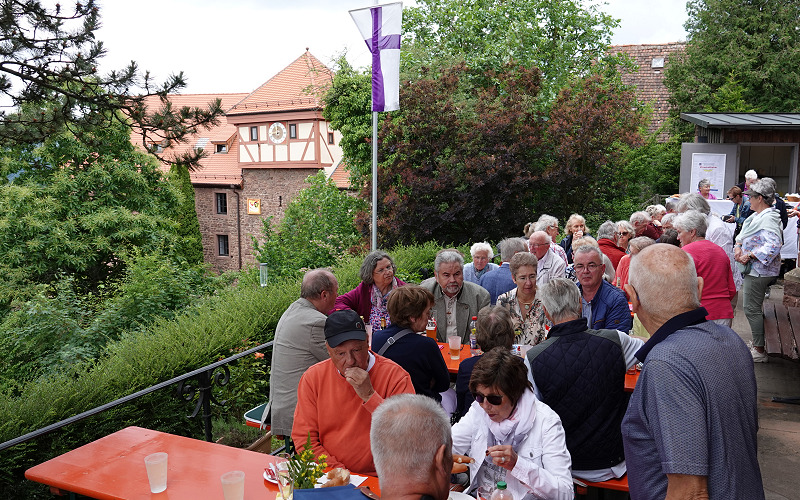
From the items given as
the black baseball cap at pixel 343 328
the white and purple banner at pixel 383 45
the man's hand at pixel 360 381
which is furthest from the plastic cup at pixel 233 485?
the white and purple banner at pixel 383 45

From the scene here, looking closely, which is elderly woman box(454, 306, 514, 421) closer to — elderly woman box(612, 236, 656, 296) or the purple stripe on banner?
elderly woman box(612, 236, 656, 296)

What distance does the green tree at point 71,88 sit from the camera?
6.90m

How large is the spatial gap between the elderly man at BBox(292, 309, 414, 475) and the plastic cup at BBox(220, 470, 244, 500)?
1.76 ft

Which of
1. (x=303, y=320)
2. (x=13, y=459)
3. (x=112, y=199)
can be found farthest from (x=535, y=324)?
(x=112, y=199)

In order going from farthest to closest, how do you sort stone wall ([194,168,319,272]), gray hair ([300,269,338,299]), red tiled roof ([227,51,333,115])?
stone wall ([194,168,319,272]), red tiled roof ([227,51,333,115]), gray hair ([300,269,338,299])

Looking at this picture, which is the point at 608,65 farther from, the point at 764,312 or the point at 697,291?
the point at 697,291

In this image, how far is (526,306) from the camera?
5.26m

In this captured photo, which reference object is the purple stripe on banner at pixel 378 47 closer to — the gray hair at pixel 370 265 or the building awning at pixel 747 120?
the gray hair at pixel 370 265

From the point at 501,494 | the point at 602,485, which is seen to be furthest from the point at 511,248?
the point at 501,494

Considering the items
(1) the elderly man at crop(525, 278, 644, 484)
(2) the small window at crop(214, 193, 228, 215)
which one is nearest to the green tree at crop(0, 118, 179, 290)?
(2) the small window at crop(214, 193, 228, 215)

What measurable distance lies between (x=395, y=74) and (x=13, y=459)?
6.75 meters

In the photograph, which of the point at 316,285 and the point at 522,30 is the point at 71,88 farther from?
the point at 522,30

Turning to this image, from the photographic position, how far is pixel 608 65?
2683cm

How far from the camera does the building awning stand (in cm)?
1273
